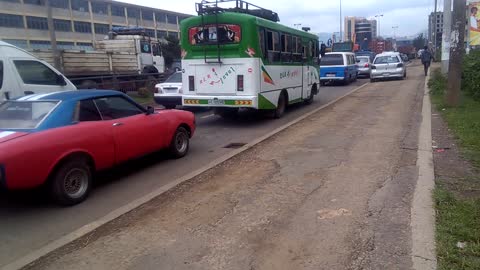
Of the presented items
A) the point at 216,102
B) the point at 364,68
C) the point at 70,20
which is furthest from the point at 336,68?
the point at 70,20

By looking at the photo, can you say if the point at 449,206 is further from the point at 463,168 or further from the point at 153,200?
the point at 153,200

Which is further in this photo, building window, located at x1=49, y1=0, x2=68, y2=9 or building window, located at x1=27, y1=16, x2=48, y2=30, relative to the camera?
building window, located at x1=49, y1=0, x2=68, y2=9

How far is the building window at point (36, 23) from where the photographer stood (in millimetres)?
60656

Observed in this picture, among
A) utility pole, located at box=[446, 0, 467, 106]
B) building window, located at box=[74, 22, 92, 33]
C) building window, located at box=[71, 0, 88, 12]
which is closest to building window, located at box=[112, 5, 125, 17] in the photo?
building window, located at box=[71, 0, 88, 12]

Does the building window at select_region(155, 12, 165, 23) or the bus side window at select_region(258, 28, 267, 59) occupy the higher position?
the building window at select_region(155, 12, 165, 23)

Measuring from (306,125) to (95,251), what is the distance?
7721mm

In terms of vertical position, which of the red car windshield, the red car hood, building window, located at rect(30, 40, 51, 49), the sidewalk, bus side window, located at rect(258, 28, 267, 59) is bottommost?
the sidewalk

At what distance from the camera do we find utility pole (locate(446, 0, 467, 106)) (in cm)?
1174

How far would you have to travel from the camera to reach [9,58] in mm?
8664

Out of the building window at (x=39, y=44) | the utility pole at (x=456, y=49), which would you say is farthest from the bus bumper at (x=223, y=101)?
the building window at (x=39, y=44)

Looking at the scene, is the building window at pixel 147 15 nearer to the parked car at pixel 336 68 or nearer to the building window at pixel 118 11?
the building window at pixel 118 11

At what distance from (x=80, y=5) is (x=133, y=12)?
472 inches

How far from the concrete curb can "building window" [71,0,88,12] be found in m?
70.0

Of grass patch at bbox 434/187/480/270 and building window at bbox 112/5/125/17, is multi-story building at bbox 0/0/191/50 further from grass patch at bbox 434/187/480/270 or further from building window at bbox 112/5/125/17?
grass patch at bbox 434/187/480/270
